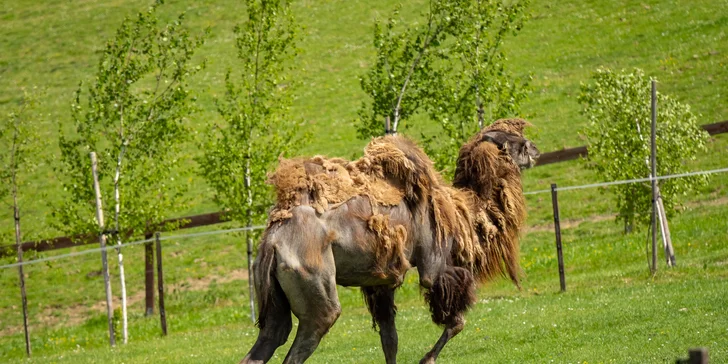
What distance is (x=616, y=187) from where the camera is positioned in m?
18.7

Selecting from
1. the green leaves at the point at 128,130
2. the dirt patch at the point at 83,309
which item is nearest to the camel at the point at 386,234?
the green leaves at the point at 128,130

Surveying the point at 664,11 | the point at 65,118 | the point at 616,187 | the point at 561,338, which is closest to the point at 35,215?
the point at 65,118

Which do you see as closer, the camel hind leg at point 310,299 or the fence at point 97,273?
the camel hind leg at point 310,299

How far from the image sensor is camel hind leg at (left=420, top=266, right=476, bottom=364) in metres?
7.95

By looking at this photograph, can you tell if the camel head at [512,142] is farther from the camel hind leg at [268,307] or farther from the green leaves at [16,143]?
the green leaves at [16,143]

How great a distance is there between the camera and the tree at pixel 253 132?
704 inches

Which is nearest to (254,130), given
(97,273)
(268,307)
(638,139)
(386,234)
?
(638,139)

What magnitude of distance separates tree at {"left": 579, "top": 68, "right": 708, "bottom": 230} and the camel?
8808mm

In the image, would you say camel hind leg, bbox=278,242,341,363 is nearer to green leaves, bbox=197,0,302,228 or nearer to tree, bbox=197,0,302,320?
tree, bbox=197,0,302,320

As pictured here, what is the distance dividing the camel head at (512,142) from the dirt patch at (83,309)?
15.0 metres

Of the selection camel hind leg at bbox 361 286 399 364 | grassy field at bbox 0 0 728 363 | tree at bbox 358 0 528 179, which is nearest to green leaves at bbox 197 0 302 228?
grassy field at bbox 0 0 728 363

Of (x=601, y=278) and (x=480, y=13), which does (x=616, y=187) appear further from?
(x=480, y=13)

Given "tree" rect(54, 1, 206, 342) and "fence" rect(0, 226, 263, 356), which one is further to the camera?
"fence" rect(0, 226, 263, 356)

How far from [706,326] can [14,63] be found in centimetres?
4118
